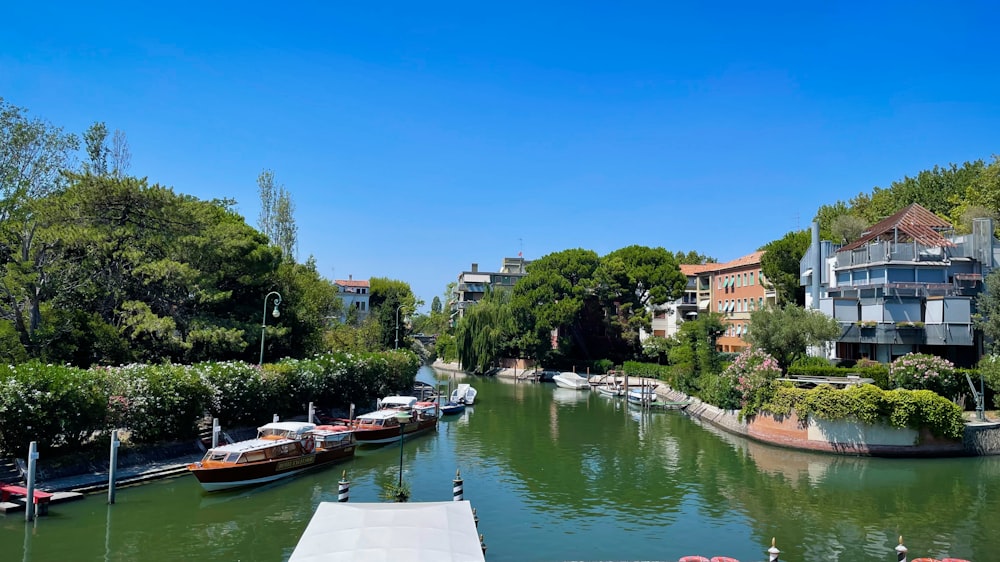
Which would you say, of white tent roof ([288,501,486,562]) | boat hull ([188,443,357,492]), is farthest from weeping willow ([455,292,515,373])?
white tent roof ([288,501,486,562])

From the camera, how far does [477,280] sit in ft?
413

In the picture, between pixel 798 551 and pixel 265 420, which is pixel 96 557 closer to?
pixel 265 420

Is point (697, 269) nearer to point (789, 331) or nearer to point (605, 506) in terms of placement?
point (789, 331)

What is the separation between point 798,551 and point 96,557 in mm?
20017

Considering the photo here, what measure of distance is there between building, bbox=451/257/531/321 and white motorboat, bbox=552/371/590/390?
43.0 meters

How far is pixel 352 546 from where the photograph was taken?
1338 cm

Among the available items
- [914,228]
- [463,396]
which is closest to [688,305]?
[914,228]

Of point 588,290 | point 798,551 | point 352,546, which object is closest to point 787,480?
point 798,551

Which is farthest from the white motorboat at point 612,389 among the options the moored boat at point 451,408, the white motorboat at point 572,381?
the moored boat at point 451,408

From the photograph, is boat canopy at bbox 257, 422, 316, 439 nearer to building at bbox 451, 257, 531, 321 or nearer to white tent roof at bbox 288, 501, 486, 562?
white tent roof at bbox 288, 501, 486, 562

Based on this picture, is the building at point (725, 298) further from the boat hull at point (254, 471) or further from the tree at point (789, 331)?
the boat hull at point (254, 471)

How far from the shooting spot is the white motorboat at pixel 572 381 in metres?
73.4

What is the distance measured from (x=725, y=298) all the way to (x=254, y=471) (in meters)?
61.0

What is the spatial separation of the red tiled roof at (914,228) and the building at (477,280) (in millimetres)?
70932
